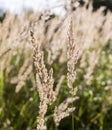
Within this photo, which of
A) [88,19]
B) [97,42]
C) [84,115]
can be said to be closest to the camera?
[84,115]

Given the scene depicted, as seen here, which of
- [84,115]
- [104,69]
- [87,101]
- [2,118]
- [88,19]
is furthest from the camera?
[104,69]

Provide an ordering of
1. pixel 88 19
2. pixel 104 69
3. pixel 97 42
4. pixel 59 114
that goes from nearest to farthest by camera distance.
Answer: pixel 59 114 → pixel 88 19 → pixel 104 69 → pixel 97 42

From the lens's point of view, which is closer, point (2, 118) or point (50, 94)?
point (50, 94)

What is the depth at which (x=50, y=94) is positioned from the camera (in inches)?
38.5

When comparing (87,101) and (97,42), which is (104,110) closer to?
(87,101)

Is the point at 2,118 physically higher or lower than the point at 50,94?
lower

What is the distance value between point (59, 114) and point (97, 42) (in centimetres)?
471

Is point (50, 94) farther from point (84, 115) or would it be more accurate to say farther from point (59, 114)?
point (84, 115)

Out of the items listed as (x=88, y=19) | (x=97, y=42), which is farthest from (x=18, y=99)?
(x=97, y=42)

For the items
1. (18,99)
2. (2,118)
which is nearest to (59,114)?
(2,118)

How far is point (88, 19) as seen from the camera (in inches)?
165

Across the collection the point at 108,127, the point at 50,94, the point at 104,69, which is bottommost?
the point at 104,69

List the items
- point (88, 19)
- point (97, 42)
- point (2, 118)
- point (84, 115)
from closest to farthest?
point (2, 118)
point (84, 115)
point (88, 19)
point (97, 42)

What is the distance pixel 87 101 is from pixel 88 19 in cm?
105
